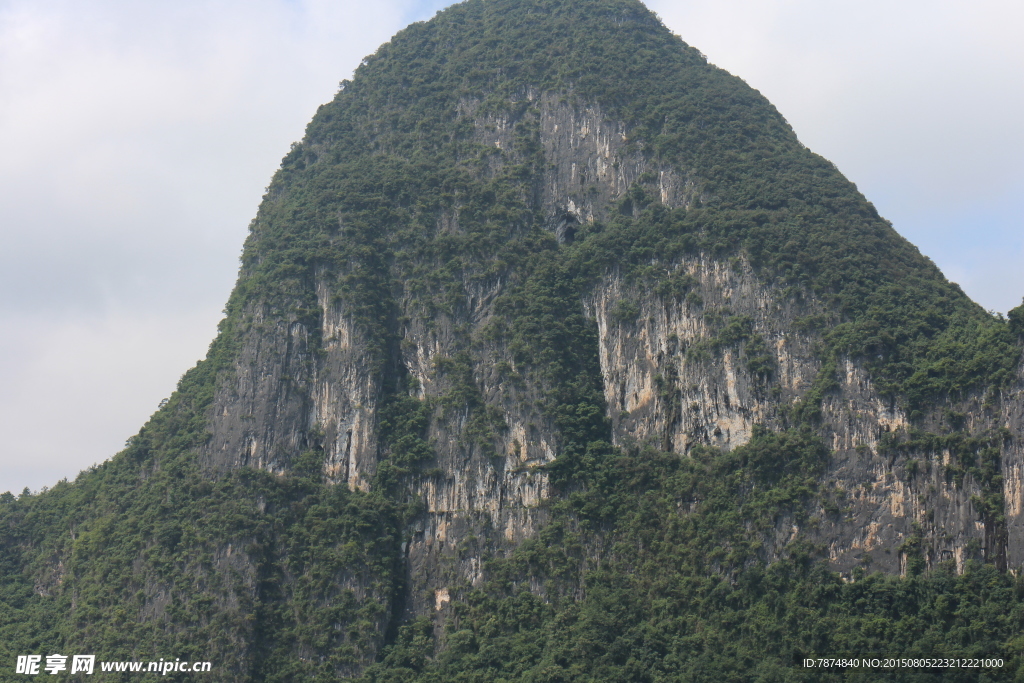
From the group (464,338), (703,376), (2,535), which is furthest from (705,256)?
(2,535)

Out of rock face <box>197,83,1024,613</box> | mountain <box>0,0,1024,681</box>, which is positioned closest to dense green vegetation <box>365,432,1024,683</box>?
mountain <box>0,0,1024,681</box>

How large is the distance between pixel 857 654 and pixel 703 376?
47.0ft

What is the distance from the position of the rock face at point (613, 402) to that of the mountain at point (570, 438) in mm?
142

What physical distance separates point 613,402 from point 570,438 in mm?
3001

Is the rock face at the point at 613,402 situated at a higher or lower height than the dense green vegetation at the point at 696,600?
higher

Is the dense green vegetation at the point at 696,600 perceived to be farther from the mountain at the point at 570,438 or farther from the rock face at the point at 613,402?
the rock face at the point at 613,402

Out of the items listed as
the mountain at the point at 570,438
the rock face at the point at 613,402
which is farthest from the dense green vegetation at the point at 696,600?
the rock face at the point at 613,402

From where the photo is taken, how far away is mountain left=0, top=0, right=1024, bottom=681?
49.8 meters

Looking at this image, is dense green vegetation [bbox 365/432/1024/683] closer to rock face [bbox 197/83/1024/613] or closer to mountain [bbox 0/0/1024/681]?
mountain [bbox 0/0/1024/681]

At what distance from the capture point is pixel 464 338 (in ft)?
203

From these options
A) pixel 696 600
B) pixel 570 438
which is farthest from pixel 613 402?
pixel 696 600

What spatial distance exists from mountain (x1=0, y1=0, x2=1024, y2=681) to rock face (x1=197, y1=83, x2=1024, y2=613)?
0.14 m

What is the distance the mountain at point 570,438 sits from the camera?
4978cm

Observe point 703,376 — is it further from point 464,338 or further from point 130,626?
point 130,626
